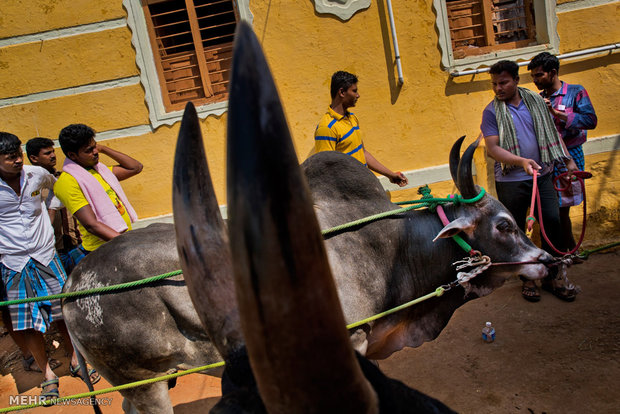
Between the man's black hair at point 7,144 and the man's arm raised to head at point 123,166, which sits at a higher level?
the man's black hair at point 7,144

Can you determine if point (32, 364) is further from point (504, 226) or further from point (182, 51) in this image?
point (504, 226)

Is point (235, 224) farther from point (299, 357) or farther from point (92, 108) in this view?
point (92, 108)

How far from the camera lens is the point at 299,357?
733 mm

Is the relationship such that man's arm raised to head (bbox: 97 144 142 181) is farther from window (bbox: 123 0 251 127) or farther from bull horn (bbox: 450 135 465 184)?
bull horn (bbox: 450 135 465 184)

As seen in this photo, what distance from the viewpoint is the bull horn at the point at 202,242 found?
1.09 metres

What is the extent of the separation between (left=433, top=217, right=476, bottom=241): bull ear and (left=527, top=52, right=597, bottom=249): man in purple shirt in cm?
193

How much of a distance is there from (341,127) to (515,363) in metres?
2.49

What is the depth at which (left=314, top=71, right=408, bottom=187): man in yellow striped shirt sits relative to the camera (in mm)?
3793

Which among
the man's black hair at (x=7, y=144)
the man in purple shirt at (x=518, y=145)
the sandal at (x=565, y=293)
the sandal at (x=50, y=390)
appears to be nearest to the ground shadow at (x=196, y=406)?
the sandal at (x=50, y=390)

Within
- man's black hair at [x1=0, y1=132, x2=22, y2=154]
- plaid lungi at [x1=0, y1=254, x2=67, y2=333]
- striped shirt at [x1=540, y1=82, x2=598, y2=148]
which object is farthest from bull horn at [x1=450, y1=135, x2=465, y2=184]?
plaid lungi at [x1=0, y1=254, x2=67, y2=333]

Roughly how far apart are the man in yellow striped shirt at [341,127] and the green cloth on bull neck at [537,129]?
3.24 feet

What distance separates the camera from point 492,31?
187 inches

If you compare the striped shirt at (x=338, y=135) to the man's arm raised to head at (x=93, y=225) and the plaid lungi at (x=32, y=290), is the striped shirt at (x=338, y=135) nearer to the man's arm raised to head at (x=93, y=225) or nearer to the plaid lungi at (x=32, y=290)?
the man's arm raised to head at (x=93, y=225)

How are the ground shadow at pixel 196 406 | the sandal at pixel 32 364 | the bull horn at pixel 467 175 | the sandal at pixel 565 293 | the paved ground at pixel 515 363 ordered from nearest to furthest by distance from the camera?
the bull horn at pixel 467 175
the paved ground at pixel 515 363
the ground shadow at pixel 196 406
the sandal at pixel 565 293
the sandal at pixel 32 364
